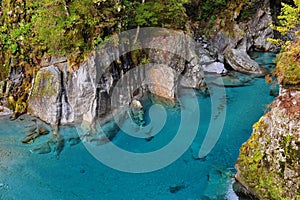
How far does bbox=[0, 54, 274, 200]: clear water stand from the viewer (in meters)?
8.68

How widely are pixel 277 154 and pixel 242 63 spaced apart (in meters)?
10.4

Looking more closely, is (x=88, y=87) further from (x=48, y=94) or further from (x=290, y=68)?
(x=290, y=68)

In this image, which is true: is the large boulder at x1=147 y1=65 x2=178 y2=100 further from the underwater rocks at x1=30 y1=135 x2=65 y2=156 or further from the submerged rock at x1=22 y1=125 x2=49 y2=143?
the submerged rock at x1=22 y1=125 x2=49 y2=143

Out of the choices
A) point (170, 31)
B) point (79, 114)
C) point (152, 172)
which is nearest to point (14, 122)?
point (79, 114)

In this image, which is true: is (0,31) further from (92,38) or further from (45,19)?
(92,38)

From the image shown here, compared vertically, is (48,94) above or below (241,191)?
above

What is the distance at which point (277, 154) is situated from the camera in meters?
7.43

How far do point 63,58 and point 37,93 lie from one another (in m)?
1.90

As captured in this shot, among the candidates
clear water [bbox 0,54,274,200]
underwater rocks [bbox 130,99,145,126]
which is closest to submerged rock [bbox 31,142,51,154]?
clear water [bbox 0,54,274,200]

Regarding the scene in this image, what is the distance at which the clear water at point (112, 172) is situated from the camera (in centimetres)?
868

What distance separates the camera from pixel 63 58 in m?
12.1

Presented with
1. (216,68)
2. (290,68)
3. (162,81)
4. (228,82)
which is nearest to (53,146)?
(162,81)

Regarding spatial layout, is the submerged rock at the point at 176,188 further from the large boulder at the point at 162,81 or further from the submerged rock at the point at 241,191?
the large boulder at the point at 162,81

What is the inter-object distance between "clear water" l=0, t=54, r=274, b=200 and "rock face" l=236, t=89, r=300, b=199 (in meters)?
0.95
